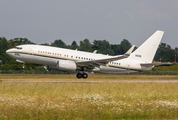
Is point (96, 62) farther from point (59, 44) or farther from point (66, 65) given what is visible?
point (59, 44)

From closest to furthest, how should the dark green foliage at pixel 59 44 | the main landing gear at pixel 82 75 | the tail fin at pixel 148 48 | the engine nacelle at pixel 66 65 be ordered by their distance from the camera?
the engine nacelle at pixel 66 65
the main landing gear at pixel 82 75
the tail fin at pixel 148 48
the dark green foliage at pixel 59 44

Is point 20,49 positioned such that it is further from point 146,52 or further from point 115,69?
point 146,52

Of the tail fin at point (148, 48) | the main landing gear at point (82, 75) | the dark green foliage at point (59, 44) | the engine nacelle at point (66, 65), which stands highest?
the dark green foliage at point (59, 44)

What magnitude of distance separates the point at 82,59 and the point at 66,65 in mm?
2970

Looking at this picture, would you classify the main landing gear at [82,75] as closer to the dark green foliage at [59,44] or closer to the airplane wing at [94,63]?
the airplane wing at [94,63]

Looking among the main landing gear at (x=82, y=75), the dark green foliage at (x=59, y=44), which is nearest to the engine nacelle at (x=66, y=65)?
the main landing gear at (x=82, y=75)

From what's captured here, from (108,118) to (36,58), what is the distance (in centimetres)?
2394

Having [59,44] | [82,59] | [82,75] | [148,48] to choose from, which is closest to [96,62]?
[82,59]

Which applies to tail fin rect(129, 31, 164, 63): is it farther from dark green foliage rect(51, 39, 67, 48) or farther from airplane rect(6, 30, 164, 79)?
dark green foliage rect(51, 39, 67, 48)

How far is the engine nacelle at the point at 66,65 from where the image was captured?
3447cm

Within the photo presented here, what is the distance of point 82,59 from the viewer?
3653cm

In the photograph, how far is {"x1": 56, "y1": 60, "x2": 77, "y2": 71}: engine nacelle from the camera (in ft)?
113

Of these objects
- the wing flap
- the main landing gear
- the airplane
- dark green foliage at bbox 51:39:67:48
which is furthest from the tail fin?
dark green foliage at bbox 51:39:67:48

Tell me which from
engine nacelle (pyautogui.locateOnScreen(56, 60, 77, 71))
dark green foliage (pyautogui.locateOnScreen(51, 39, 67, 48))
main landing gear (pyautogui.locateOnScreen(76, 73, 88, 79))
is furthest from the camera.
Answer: dark green foliage (pyautogui.locateOnScreen(51, 39, 67, 48))
